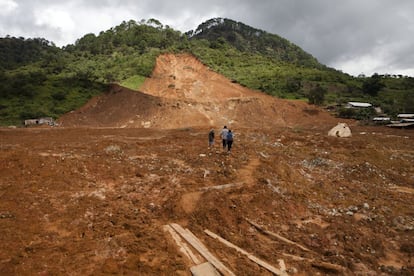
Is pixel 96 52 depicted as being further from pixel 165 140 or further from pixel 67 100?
pixel 165 140

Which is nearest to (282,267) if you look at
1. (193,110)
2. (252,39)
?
(193,110)

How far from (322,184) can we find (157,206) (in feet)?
18.6

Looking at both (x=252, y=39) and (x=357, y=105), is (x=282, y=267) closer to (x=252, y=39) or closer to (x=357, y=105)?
(x=357, y=105)

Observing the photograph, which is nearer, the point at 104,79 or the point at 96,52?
the point at 104,79

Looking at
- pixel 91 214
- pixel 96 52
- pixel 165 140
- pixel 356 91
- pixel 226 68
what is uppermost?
pixel 96 52

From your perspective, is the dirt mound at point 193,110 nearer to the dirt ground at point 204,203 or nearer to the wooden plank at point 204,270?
the dirt ground at point 204,203

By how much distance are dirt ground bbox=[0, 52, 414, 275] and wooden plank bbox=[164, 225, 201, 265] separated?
0.13 metres

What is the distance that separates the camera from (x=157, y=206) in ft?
25.7

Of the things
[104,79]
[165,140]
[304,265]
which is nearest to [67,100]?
[104,79]

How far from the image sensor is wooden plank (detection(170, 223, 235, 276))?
513cm

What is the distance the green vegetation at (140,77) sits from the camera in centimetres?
2702

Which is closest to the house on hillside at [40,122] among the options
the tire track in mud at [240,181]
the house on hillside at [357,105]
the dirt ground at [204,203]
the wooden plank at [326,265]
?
the dirt ground at [204,203]

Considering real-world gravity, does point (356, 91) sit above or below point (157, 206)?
above

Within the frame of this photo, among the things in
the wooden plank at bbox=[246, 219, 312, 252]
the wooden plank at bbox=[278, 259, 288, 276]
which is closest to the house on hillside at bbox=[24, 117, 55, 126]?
the wooden plank at bbox=[246, 219, 312, 252]
